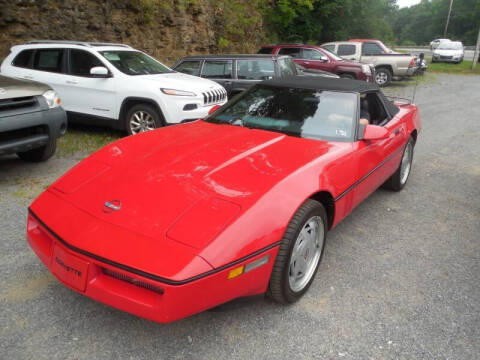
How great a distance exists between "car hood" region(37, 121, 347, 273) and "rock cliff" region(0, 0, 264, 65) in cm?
845

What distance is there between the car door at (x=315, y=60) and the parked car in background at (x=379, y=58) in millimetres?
2854

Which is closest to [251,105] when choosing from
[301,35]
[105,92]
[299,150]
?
[299,150]

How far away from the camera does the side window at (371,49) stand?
16891 millimetres

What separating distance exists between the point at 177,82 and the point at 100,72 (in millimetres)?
1237

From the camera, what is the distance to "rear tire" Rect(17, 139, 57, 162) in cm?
536

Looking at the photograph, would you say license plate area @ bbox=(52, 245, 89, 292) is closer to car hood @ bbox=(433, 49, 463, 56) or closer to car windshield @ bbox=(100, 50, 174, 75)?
car windshield @ bbox=(100, 50, 174, 75)

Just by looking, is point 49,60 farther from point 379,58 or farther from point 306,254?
point 379,58

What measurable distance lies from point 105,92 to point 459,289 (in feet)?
19.1

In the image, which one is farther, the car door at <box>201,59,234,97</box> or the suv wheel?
the car door at <box>201,59,234,97</box>

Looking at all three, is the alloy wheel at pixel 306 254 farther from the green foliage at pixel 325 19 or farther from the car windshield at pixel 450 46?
the car windshield at pixel 450 46

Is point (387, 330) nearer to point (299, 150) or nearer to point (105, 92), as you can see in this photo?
point (299, 150)

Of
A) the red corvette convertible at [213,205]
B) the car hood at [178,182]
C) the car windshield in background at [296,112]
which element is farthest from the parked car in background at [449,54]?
the car hood at [178,182]

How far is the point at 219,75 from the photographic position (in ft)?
29.1

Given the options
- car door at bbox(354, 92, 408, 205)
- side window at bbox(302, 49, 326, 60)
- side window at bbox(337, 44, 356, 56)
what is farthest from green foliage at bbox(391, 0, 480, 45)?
car door at bbox(354, 92, 408, 205)
